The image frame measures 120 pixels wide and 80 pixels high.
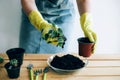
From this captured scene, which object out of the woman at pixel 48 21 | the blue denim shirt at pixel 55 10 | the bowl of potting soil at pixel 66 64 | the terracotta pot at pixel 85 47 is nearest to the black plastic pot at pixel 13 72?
the bowl of potting soil at pixel 66 64

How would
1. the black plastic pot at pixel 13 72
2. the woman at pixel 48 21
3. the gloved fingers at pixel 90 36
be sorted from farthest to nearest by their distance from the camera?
the woman at pixel 48 21 → the gloved fingers at pixel 90 36 → the black plastic pot at pixel 13 72

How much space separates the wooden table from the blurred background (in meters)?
0.64

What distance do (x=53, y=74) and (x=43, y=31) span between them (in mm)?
224

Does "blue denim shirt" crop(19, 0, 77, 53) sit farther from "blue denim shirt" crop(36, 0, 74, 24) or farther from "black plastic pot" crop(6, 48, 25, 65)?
"black plastic pot" crop(6, 48, 25, 65)

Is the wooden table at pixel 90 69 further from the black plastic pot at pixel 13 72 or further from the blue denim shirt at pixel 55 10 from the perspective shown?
the blue denim shirt at pixel 55 10

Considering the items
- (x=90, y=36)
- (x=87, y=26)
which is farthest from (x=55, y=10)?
(x=90, y=36)

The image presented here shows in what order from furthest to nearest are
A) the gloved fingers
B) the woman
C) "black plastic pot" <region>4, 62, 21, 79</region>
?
the woman < the gloved fingers < "black plastic pot" <region>4, 62, 21, 79</region>

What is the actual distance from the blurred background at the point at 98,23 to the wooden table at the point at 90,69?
636 millimetres

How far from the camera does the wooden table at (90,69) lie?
3.78 ft

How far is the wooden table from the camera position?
1.15 metres

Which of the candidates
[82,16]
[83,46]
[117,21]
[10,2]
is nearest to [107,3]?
[117,21]

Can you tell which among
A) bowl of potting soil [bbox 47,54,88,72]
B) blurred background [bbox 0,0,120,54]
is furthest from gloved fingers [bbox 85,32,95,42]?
blurred background [bbox 0,0,120,54]

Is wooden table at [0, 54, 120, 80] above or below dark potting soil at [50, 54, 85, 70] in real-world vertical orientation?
below

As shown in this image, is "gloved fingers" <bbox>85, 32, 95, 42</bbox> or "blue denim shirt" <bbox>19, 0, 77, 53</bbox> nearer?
"gloved fingers" <bbox>85, 32, 95, 42</bbox>
